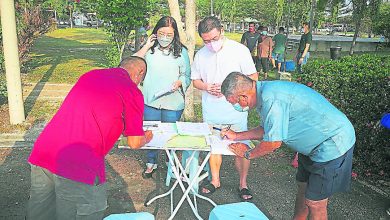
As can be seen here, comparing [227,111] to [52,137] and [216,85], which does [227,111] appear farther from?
[52,137]

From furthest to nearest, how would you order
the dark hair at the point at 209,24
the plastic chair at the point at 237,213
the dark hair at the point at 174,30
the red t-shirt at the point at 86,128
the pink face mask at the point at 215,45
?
1. the dark hair at the point at 174,30
2. the pink face mask at the point at 215,45
3. the dark hair at the point at 209,24
4. the plastic chair at the point at 237,213
5. the red t-shirt at the point at 86,128

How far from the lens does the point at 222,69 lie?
13.0ft

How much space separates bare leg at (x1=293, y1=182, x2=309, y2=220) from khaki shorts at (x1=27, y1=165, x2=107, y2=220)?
5.63ft

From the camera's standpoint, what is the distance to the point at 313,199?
9.49 ft

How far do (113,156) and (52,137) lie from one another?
3.18 m

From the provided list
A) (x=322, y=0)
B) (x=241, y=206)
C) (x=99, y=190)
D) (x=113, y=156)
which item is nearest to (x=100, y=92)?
(x=99, y=190)

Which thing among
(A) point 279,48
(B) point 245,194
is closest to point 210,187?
(B) point 245,194

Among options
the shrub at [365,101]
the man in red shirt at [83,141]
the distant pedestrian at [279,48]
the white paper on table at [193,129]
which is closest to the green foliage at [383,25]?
the distant pedestrian at [279,48]

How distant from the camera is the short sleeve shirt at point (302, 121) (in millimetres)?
2600

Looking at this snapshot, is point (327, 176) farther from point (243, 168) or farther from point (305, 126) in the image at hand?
point (243, 168)

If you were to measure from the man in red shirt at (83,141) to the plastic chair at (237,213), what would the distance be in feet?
2.95

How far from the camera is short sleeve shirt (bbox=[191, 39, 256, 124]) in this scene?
3930 mm

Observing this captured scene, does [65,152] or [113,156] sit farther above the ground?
[65,152]

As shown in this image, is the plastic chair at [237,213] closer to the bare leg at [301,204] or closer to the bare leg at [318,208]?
the bare leg at [318,208]
